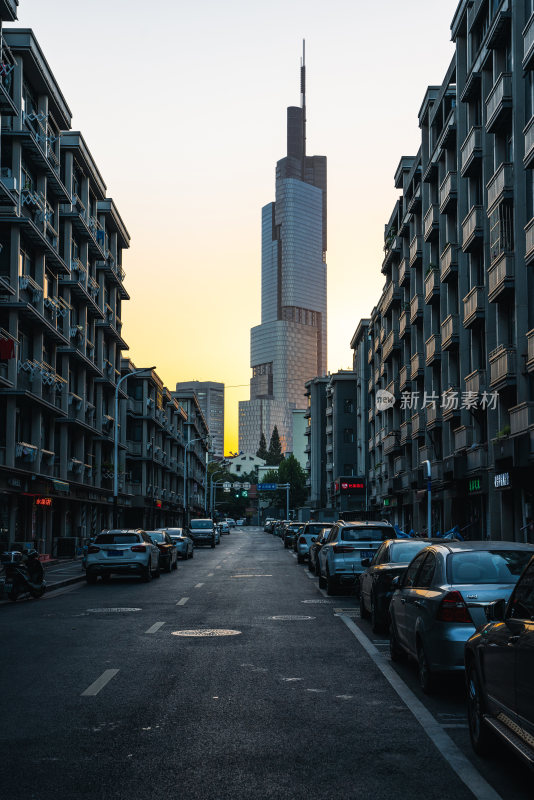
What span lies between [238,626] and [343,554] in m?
6.42

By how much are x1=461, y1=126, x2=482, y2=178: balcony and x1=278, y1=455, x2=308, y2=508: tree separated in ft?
380

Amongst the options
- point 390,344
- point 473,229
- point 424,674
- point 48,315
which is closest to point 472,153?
point 473,229

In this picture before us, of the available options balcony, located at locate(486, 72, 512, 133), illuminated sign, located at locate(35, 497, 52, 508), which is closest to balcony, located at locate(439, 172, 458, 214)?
balcony, located at locate(486, 72, 512, 133)

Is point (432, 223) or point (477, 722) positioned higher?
point (432, 223)

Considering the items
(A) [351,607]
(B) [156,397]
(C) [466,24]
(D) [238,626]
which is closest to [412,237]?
(C) [466,24]

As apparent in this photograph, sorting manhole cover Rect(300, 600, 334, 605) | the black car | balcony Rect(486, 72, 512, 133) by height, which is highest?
balcony Rect(486, 72, 512, 133)

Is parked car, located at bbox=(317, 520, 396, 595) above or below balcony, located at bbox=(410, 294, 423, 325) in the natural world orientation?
below

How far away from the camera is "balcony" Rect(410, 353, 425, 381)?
50188 millimetres

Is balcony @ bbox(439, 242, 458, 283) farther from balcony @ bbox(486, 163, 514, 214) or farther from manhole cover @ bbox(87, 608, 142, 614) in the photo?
manhole cover @ bbox(87, 608, 142, 614)

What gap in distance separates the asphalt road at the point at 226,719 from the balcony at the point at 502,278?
58.3ft

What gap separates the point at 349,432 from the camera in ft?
359

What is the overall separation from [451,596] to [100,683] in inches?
150

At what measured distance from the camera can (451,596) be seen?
345 inches

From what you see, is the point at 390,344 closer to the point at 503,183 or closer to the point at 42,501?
the point at 42,501
